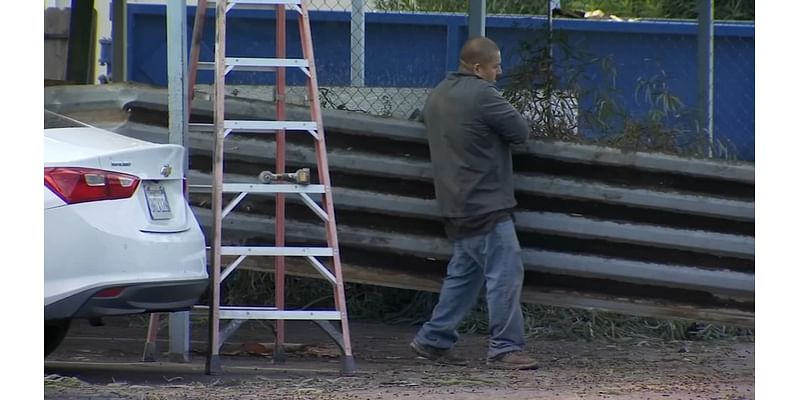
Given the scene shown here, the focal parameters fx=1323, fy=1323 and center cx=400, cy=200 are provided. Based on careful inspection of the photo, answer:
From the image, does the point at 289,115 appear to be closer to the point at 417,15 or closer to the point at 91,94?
the point at 91,94

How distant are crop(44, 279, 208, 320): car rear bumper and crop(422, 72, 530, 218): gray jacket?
161 cm

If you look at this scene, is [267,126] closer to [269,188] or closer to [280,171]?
[269,188]

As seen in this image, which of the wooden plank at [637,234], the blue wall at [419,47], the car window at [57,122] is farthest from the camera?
the blue wall at [419,47]

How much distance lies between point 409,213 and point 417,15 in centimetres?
213

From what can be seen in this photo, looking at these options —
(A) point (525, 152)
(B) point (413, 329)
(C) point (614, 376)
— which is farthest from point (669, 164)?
(B) point (413, 329)

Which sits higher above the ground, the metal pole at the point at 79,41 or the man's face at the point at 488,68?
the metal pole at the point at 79,41

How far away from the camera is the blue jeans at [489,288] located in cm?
700

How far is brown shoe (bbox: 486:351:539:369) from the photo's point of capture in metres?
6.98

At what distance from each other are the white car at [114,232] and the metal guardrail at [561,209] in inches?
52.3

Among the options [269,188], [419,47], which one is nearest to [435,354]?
[269,188]

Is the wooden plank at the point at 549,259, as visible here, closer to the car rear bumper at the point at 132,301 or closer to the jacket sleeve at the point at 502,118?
the jacket sleeve at the point at 502,118

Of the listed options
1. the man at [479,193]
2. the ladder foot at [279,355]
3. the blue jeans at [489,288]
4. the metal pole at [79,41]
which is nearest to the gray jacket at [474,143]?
the man at [479,193]

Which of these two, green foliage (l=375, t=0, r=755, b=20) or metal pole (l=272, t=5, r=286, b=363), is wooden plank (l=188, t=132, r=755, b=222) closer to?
→ metal pole (l=272, t=5, r=286, b=363)

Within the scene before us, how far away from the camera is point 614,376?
680cm
